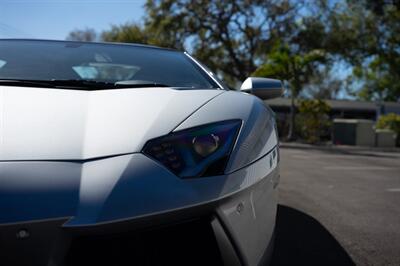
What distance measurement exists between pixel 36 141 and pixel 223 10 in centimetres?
2597

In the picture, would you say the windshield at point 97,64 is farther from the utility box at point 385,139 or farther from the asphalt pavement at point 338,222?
the utility box at point 385,139

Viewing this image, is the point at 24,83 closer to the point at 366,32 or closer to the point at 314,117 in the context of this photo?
the point at 314,117

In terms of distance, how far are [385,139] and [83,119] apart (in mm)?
21408

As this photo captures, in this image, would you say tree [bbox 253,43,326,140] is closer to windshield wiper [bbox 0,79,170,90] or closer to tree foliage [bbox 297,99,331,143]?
tree foliage [bbox 297,99,331,143]

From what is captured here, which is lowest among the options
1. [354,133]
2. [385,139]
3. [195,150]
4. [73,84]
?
[385,139]

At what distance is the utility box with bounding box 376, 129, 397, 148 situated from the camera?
821 inches

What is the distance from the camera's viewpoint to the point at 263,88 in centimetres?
277

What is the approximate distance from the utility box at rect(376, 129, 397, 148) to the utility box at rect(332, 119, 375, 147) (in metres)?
0.25

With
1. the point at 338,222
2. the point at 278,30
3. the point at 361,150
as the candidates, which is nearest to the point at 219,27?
the point at 278,30

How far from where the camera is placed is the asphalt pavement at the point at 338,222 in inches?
109

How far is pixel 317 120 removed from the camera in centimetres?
2109

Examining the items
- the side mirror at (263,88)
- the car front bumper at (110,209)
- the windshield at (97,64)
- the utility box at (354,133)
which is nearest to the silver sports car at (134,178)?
the car front bumper at (110,209)

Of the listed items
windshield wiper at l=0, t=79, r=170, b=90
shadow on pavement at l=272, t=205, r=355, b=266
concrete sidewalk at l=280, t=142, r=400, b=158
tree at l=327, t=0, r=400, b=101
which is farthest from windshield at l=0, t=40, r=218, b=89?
tree at l=327, t=0, r=400, b=101

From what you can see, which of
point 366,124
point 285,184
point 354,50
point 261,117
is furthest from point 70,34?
point 261,117
